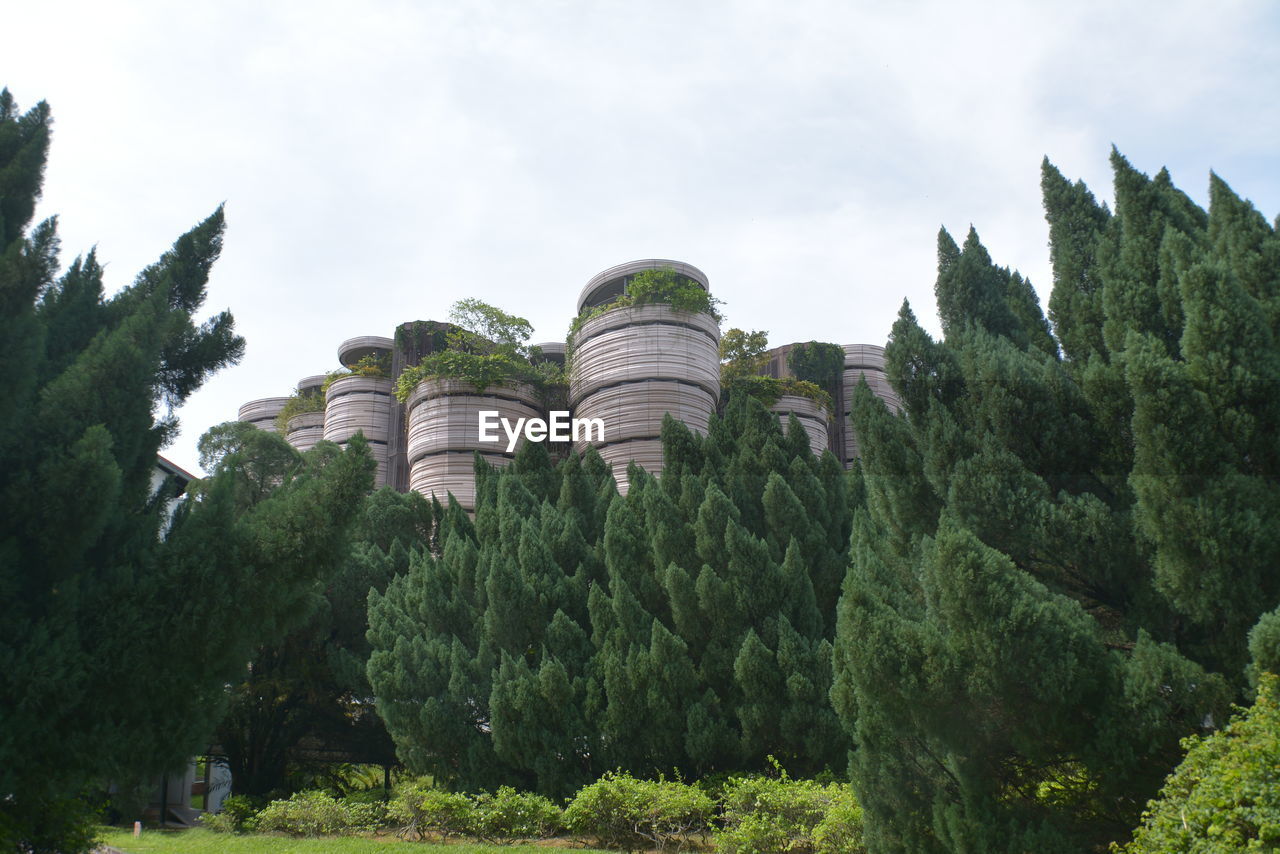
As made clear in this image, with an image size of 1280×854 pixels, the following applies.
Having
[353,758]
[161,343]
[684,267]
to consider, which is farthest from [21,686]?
[684,267]

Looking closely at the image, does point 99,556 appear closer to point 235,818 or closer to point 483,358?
point 235,818

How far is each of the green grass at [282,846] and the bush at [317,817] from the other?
14.7 inches

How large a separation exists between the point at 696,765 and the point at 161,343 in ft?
23.9

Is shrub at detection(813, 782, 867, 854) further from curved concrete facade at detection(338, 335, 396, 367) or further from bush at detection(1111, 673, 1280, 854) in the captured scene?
curved concrete facade at detection(338, 335, 396, 367)

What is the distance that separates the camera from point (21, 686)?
513 cm

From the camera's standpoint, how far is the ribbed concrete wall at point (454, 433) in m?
23.6

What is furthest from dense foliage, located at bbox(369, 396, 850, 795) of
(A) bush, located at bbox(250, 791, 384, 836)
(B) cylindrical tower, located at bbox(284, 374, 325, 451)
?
(B) cylindrical tower, located at bbox(284, 374, 325, 451)

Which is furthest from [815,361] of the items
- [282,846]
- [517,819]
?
[282,846]

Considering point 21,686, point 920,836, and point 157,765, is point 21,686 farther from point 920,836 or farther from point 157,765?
point 920,836

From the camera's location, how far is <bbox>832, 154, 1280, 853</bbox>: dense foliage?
4.94 meters

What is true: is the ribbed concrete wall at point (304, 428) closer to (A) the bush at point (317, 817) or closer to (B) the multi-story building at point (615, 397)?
(B) the multi-story building at point (615, 397)

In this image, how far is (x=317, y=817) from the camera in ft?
38.5

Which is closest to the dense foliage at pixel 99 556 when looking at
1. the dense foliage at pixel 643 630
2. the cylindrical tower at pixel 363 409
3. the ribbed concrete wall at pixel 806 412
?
the dense foliage at pixel 643 630

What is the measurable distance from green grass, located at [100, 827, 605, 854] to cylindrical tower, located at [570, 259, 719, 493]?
12.2 metres
